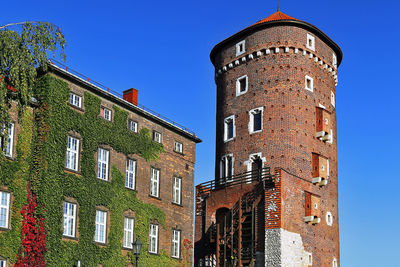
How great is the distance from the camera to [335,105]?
47.2 m

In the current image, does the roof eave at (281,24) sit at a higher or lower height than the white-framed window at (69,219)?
higher

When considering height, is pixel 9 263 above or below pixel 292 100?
below

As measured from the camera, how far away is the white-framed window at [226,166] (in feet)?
147

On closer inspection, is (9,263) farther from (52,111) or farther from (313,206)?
(313,206)

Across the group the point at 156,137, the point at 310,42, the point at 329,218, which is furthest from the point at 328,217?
the point at 156,137

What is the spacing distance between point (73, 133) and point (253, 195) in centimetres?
1392

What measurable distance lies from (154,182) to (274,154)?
9.72m

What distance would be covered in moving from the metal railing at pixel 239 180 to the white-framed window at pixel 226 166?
0.49m

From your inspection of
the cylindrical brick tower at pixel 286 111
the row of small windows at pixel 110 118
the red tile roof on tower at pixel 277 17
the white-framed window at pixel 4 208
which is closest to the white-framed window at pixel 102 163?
the row of small windows at pixel 110 118

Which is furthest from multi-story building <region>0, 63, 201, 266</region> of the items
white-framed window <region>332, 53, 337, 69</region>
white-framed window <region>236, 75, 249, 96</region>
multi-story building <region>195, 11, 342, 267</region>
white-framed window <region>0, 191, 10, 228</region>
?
white-framed window <region>332, 53, 337, 69</region>

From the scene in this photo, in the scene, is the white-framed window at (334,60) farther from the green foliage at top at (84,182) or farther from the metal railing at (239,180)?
the green foliage at top at (84,182)

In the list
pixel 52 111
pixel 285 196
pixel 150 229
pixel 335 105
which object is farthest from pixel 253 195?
pixel 52 111

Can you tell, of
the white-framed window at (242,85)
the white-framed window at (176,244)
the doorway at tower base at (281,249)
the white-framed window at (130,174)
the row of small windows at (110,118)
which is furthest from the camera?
the white-framed window at (242,85)

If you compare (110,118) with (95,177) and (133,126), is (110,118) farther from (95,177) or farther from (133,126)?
(95,177)
